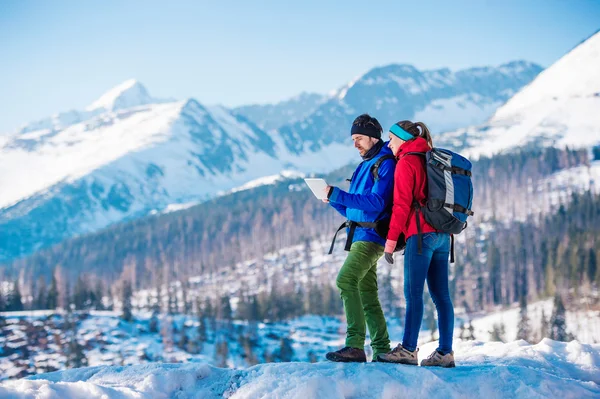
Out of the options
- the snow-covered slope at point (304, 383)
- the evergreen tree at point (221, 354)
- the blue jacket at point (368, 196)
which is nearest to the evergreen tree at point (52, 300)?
the evergreen tree at point (221, 354)

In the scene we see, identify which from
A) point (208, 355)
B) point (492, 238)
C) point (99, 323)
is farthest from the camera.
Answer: point (492, 238)

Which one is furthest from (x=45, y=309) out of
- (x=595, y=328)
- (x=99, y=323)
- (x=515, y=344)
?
(x=515, y=344)

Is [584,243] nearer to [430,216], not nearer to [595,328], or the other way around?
[595,328]

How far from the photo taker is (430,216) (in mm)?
9500

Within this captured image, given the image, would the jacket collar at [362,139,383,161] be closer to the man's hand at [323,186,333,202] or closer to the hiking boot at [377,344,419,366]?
the man's hand at [323,186,333,202]

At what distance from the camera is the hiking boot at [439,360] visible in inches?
395

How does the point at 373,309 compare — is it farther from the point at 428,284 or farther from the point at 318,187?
the point at 318,187

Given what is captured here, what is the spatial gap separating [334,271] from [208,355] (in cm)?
8265

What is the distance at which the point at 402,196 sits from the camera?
952cm

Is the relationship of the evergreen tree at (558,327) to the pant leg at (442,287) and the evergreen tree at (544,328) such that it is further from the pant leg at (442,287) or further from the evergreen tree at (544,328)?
the pant leg at (442,287)

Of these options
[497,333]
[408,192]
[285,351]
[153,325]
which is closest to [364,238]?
[408,192]

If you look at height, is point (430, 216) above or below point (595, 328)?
above

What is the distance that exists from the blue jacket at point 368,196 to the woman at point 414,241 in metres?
0.31

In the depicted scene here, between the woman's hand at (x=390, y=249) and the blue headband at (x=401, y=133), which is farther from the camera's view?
the blue headband at (x=401, y=133)
